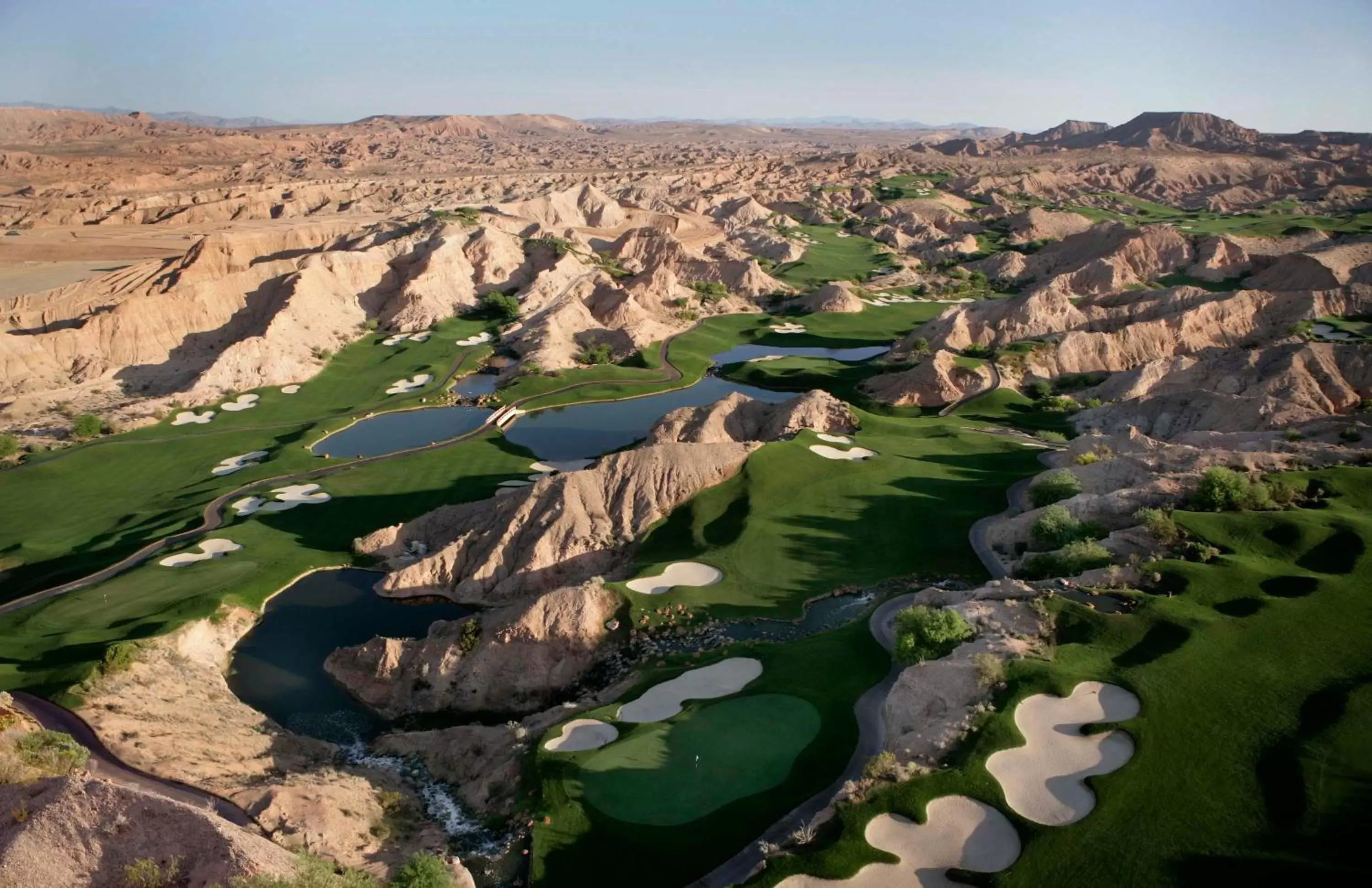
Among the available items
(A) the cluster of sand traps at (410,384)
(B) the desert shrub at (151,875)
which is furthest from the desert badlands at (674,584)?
(A) the cluster of sand traps at (410,384)

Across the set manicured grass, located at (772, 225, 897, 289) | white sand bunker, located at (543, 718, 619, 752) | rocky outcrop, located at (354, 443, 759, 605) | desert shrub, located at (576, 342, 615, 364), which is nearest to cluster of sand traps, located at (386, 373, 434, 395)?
desert shrub, located at (576, 342, 615, 364)

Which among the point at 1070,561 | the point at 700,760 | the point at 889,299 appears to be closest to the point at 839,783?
the point at 700,760

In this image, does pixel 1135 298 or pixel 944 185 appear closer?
pixel 1135 298

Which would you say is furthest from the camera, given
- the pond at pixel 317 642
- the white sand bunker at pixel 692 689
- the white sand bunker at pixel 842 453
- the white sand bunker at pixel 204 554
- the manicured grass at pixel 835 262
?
the manicured grass at pixel 835 262

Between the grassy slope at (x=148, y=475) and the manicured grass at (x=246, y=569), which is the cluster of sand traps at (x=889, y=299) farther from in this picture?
→ the manicured grass at (x=246, y=569)

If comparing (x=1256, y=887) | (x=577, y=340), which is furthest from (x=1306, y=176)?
(x=1256, y=887)

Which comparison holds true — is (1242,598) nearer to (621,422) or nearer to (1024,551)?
(1024,551)
